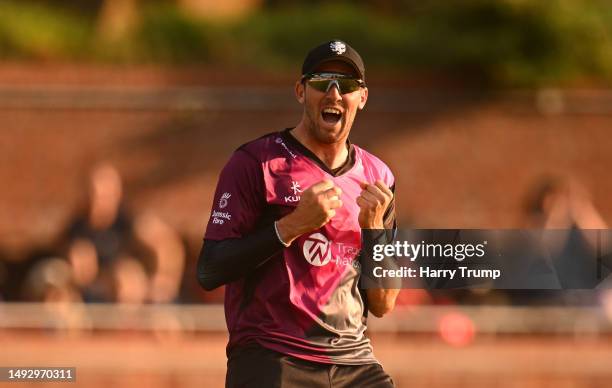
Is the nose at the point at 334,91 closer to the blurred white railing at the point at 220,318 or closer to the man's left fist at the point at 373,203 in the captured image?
the man's left fist at the point at 373,203

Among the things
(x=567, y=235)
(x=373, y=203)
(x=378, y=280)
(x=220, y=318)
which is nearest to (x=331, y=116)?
(x=373, y=203)

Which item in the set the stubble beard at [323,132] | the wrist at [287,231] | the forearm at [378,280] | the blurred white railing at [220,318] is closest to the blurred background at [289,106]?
the blurred white railing at [220,318]

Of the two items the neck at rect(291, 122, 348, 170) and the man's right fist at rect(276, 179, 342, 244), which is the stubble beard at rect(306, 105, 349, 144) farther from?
the man's right fist at rect(276, 179, 342, 244)

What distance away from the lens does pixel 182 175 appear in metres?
16.9

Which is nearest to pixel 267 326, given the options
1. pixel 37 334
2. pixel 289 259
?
pixel 289 259

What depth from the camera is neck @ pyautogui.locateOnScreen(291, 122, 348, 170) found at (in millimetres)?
5656

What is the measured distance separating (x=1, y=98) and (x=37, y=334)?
643cm

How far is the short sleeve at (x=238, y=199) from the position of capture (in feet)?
17.9

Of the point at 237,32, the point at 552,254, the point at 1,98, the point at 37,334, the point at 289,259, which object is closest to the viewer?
the point at 289,259

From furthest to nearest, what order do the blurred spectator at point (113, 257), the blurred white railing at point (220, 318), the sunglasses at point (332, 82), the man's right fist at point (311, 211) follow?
1. the blurred spectator at point (113, 257)
2. the blurred white railing at point (220, 318)
3. the sunglasses at point (332, 82)
4. the man's right fist at point (311, 211)

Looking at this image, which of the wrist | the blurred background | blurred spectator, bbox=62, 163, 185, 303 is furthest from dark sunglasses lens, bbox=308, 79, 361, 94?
the blurred background

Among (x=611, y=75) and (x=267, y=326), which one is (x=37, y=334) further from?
(x=611, y=75)

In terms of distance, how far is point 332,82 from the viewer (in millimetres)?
5531

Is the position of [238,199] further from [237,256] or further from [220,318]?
[220,318]
